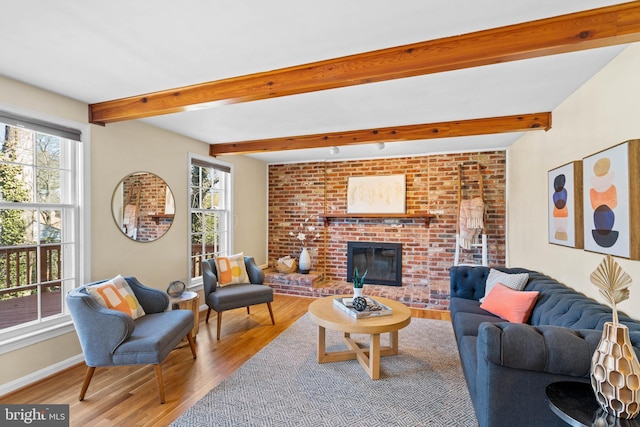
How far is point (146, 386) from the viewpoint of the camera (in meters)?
2.38

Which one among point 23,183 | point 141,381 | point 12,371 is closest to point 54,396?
point 12,371

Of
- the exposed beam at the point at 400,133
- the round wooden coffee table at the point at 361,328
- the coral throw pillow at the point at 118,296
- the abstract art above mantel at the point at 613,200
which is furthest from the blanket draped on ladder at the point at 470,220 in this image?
the coral throw pillow at the point at 118,296

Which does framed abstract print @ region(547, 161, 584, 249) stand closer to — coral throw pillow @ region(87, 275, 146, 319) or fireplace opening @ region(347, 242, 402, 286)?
fireplace opening @ region(347, 242, 402, 286)

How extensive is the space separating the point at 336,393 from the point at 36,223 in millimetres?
2778

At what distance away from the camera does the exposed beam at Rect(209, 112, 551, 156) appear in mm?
3094

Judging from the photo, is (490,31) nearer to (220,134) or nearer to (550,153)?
(550,153)

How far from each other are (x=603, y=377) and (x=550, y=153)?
2392 mm

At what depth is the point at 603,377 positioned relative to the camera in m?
1.19

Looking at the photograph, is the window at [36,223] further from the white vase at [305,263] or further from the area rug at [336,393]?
the white vase at [305,263]

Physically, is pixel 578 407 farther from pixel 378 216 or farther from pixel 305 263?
pixel 305 263

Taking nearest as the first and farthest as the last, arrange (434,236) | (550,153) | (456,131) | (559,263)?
(559,263) → (550,153) → (456,131) → (434,236)

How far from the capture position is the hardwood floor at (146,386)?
2.05 metres

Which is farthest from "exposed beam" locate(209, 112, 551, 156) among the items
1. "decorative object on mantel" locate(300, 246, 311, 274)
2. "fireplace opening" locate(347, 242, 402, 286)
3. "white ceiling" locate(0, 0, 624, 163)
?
"fireplace opening" locate(347, 242, 402, 286)

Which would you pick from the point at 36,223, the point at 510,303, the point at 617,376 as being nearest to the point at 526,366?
the point at 617,376
